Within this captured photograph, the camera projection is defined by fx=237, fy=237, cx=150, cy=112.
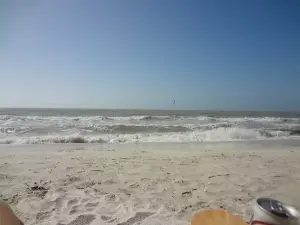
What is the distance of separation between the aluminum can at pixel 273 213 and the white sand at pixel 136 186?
5.99 ft

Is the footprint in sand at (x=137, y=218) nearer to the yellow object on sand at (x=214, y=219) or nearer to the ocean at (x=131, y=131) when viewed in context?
the yellow object on sand at (x=214, y=219)

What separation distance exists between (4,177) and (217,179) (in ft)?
13.9

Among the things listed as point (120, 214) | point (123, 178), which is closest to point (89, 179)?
point (123, 178)

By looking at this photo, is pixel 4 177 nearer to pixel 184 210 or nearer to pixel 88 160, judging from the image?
pixel 88 160

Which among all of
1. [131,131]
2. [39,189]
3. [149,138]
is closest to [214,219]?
[39,189]

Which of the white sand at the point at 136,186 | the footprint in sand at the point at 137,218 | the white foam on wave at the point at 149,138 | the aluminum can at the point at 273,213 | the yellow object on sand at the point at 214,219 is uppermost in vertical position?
the aluminum can at the point at 273,213

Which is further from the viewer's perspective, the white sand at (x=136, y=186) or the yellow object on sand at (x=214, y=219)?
the white sand at (x=136, y=186)

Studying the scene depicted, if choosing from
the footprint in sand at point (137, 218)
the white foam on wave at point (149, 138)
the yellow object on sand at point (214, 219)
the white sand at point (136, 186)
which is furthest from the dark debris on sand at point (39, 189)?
the white foam on wave at point (149, 138)

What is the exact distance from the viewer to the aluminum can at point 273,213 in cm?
128

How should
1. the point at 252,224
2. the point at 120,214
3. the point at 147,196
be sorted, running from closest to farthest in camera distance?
1. the point at 252,224
2. the point at 120,214
3. the point at 147,196

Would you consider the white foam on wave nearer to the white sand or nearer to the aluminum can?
the white sand

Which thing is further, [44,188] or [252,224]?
[44,188]

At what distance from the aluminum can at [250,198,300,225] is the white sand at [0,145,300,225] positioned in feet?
5.99

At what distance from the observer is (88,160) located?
21.0ft
